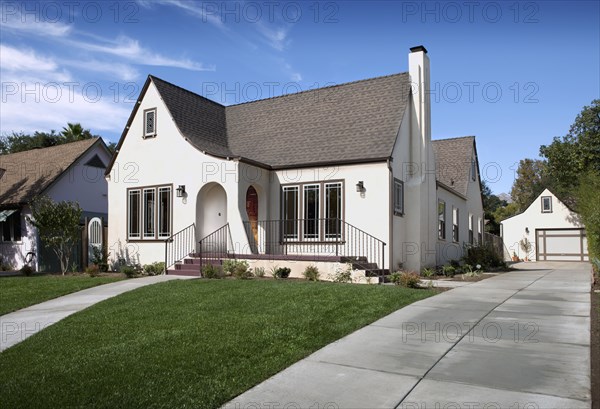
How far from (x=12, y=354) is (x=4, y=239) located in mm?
18440

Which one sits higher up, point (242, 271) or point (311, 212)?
point (311, 212)

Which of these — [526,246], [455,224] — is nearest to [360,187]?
[455,224]

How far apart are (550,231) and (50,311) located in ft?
111

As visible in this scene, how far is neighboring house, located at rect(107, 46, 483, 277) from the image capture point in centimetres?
1557

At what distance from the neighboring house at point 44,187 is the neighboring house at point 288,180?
15.9ft

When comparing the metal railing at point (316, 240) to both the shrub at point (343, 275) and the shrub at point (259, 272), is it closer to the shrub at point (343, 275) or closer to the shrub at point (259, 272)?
the shrub at point (343, 275)

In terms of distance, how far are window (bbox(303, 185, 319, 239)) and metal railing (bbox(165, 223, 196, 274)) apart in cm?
370

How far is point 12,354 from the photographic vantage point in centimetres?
690

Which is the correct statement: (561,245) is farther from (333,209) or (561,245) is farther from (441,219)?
(333,209)

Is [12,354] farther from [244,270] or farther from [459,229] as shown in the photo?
[459,229]

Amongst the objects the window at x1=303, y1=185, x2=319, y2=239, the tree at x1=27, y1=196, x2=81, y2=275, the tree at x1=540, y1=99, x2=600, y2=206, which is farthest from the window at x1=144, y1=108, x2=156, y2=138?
the tree at x1=540, y1=99, x2=600, y2=206

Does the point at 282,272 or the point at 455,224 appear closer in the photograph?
the point at 282,272

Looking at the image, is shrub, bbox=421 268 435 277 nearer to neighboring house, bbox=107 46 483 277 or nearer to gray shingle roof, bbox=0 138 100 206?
neighboring house, bbox=107 46 483 277

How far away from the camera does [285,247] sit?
16.6 m
